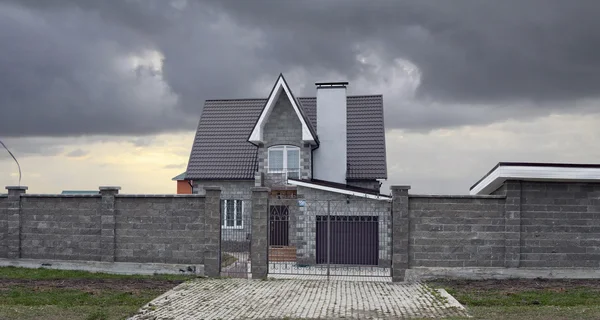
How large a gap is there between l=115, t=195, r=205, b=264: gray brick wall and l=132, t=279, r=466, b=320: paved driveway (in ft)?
4.94

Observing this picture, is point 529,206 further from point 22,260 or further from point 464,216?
point 22,260

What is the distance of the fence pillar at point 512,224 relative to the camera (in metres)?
18.1

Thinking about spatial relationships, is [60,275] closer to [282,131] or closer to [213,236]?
[213,236]

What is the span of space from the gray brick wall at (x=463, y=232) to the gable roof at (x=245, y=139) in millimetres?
9914

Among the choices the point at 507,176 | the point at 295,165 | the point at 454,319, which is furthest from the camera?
the point at 295,165

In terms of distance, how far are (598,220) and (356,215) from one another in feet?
27.2

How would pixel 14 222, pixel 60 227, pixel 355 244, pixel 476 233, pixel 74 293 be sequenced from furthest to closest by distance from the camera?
pixel 355 244 < pixel 14 222 < pixel 60 227 < pixel 476 233 < pixel 74 293

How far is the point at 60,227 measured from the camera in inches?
794

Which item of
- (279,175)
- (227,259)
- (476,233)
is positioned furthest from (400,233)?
(279,175)

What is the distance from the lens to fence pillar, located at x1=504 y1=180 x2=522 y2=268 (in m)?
18.1

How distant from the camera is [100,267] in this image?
19.6 m

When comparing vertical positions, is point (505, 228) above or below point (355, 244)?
above

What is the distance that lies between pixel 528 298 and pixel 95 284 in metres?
10.8

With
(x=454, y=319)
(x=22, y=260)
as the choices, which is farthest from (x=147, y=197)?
(x=454, y=319)
